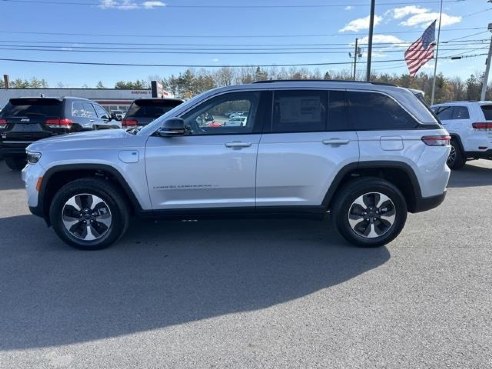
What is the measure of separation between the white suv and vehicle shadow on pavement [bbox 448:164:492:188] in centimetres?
39

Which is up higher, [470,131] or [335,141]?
[335,141]

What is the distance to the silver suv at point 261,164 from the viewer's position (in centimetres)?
462

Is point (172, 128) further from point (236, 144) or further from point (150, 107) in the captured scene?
point (150, 107)

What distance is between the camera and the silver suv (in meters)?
4.62

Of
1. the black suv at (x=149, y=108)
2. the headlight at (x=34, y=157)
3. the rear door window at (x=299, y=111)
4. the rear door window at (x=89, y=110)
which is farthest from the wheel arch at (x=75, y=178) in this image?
the rear door window at (x=89, y=110)

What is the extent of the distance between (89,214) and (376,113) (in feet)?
11.6

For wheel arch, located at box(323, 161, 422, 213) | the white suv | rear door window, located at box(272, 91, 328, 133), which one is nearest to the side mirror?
rear door window, located at box(272, 91, 328, 133)

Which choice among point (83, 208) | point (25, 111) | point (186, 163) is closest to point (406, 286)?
point (186, 163)

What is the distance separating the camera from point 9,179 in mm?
9453

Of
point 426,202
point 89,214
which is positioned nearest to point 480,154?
point 426,202

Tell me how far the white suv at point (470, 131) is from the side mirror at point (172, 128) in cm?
868

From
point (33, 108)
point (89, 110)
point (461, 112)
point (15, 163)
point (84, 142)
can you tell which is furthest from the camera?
point (89, 110)

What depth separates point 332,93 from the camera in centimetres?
478

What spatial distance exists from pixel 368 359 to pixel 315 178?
7.51ft
